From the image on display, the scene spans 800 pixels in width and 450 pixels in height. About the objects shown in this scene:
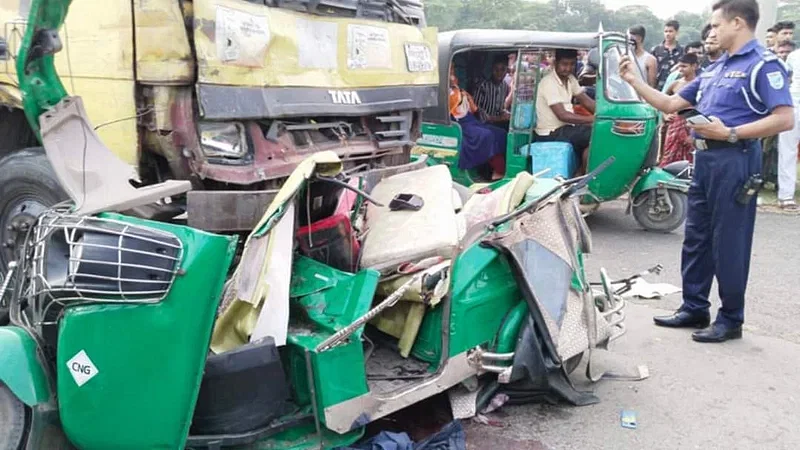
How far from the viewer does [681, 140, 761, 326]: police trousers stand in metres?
4.01

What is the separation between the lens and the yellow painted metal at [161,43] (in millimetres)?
3557

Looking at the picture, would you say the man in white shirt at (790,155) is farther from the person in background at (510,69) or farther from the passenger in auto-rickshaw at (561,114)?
the person in background at (510,69)

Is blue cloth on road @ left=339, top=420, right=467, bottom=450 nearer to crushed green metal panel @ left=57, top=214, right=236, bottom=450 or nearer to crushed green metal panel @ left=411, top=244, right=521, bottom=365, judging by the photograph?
crushed green metal panel @ left=411, top=244, right=521, bottom=365

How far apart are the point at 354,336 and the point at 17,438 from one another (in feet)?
4.01

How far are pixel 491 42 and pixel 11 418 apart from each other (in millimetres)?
5909

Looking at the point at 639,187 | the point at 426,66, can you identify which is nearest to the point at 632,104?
the point at 639,187

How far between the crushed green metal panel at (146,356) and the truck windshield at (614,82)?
5.30m

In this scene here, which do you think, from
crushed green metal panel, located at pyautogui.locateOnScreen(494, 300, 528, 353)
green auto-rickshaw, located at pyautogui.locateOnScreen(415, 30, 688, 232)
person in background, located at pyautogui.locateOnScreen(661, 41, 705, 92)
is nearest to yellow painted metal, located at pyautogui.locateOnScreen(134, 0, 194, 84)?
crushed green metal panel, located at pyautogui.locateOnScreen(494, 300, 528, 353)

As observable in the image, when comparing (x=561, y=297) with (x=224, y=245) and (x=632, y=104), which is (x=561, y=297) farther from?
(x=632, y=104)

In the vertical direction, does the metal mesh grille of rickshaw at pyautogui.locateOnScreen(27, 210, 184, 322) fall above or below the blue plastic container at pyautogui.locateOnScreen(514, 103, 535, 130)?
below

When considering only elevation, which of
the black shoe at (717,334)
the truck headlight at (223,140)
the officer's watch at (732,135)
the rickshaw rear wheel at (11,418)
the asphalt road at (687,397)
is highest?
the officer's watch at (732,135)

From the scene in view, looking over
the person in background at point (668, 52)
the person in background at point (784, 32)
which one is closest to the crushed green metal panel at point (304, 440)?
the person in background at point (668, 52)

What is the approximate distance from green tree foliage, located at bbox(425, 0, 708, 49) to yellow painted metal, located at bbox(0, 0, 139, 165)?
833cm

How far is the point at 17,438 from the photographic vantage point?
8.04 feet
